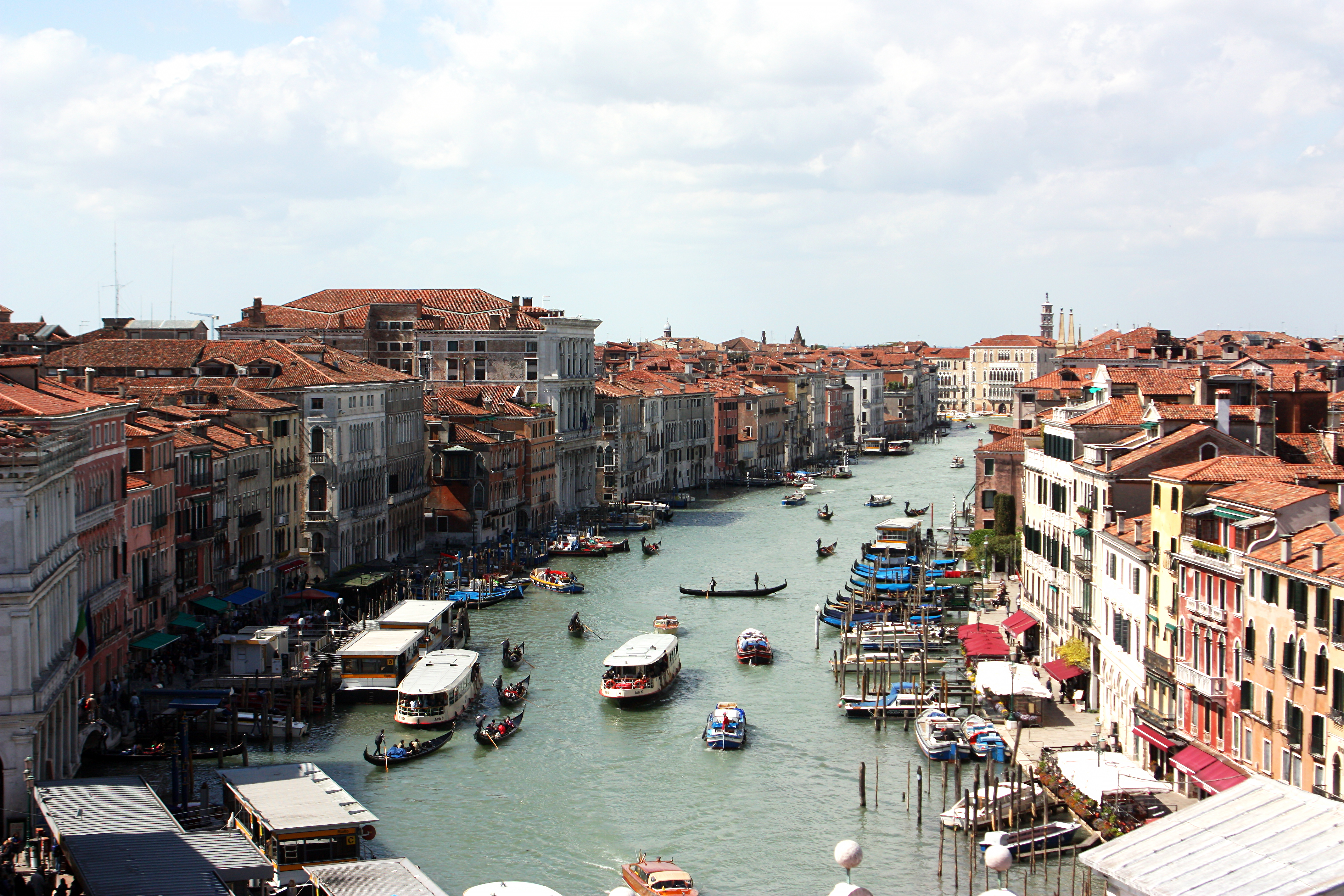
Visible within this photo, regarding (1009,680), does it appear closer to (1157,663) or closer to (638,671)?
(1157,663)

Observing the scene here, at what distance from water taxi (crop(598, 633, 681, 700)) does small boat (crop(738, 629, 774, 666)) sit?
8.00 feet

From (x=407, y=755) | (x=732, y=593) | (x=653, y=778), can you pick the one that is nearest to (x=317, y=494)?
(x=732, y=593)

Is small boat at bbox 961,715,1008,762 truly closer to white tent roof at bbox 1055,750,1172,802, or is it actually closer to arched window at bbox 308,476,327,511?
white tent roof at bbox 1055,750,1172,802

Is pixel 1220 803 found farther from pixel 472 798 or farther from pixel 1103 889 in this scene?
pixel 472 798

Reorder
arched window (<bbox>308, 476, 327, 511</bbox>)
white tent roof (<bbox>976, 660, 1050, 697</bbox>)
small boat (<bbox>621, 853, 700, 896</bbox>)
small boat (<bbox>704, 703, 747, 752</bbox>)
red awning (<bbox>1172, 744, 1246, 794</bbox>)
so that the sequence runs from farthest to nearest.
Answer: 1. arched window (<bbox>308, 476, 327, 511</bbox>)
2. white tent roof (<bbox>976, 660, 1050, 697</bbox>)
3. small boat (<bbox>704, 703, 747, 752</bbox>)
4. red awning (<bbox>1172, 744, 1246, 794</bbox>)
5. small boat (<bbox>621, 853, 700, 896</bbox>)

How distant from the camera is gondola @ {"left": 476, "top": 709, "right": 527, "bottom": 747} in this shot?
89.8ft

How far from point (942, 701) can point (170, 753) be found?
1327cm

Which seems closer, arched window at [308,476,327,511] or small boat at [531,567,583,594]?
arched window at [308,476,327,511]

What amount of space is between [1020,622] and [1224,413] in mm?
7947

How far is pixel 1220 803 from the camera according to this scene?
1817 centimetres

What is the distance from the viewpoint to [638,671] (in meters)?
30.7

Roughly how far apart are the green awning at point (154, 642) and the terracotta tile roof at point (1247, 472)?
59.2 ft

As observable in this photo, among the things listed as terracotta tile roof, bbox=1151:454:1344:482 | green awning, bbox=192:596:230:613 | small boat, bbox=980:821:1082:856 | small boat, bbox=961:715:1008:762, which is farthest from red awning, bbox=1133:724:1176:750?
green awning, bbox=192:596:230:613

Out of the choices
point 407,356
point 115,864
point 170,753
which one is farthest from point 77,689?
point 407,356
